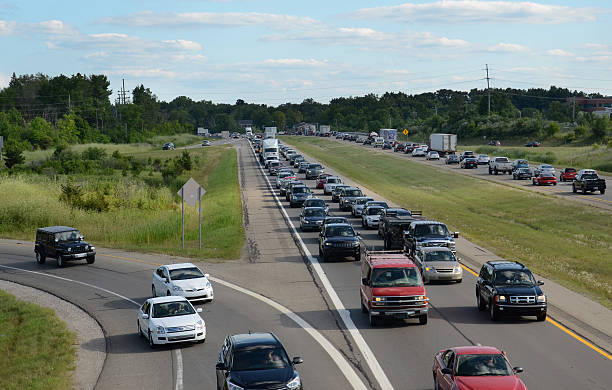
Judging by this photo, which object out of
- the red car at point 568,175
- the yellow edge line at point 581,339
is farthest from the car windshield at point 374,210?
the red car at point 568,175

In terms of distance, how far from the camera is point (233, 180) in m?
85.4

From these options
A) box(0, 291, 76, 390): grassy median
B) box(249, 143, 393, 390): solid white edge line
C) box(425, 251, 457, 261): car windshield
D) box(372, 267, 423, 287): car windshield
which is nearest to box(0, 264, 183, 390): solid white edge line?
box(0, 291, 76, 390): grassy median

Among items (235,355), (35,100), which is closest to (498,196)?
(235,355)

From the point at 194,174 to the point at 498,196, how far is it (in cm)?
4902

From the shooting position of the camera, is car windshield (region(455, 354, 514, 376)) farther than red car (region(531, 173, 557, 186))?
No

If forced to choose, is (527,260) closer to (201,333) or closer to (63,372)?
(201,333)

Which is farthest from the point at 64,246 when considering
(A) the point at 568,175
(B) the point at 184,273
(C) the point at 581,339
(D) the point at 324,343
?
(A) the point at 568,175

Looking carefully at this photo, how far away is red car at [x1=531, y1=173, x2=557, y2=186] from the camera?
244 feet

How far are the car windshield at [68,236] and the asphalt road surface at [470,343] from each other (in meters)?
16.8

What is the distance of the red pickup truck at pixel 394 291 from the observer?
21.4 meters

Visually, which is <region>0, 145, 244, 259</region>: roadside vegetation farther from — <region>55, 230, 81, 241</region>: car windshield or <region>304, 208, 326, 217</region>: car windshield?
<region>55, 230, 81, 241</region>: car windshield

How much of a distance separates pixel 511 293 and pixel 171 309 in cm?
970

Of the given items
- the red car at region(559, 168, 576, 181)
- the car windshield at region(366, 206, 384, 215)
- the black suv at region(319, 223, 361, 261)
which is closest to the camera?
the black suv at region(319, 223, 361, 261)

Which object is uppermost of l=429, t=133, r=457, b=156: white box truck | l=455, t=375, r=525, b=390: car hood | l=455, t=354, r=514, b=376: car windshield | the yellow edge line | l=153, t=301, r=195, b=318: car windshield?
l=429, t=133, r=457, b=156: white box truck
